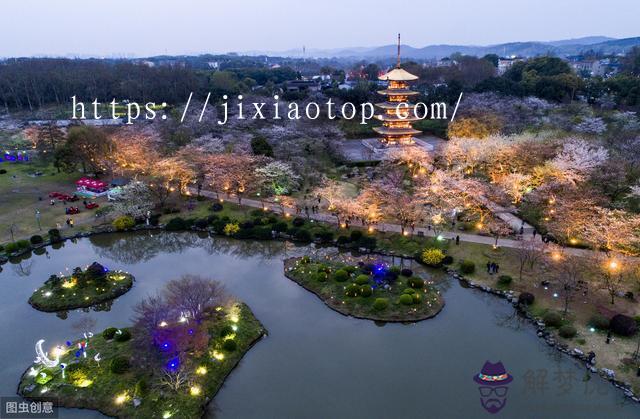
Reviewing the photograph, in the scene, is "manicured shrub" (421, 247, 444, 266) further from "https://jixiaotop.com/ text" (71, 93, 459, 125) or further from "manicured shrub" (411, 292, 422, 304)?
"https://jixiaotop.com/ text" (71, 93, 459, 125)

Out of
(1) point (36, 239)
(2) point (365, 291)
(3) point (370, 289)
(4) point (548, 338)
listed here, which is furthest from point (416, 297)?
(1) point (36, 239)

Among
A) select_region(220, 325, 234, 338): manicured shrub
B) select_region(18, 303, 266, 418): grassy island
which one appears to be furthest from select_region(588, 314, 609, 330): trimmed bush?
select_region(220, 325, 234, 338): manicured shrub

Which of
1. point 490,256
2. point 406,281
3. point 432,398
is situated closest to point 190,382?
point 432,398

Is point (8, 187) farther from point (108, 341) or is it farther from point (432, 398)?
point (432, 398)

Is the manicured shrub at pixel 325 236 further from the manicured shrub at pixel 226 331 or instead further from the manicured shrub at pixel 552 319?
the manicured shrub at pixel 552 319

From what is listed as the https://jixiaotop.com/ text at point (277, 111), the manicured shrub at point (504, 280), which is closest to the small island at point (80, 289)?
the manicured shrub at point (504, 280)

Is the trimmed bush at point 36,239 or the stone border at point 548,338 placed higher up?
the trimmed bush at point 36,239

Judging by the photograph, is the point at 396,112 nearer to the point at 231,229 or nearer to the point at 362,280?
the point at 231,229
